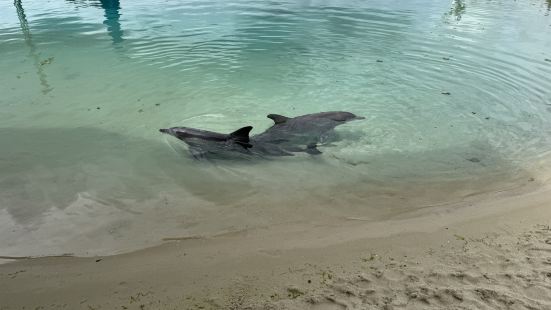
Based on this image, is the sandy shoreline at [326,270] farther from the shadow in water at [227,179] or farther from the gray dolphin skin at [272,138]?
the gray dolphin skin at [272,138]

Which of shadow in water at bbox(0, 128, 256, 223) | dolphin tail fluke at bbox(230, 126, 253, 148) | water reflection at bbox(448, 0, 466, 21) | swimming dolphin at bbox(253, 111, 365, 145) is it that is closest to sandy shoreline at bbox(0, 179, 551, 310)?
shadow in water at bbox(0, 128, 256, 223)

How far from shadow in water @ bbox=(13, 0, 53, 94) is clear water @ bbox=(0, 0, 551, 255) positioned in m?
0.12

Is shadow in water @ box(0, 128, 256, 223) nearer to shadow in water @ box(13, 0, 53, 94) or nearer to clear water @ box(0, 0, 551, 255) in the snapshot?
clear water @ box(0, 0, 551, 255)

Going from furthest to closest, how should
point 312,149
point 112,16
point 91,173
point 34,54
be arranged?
point 112,16 < point 34,54 < point 312,149 < point 91,173

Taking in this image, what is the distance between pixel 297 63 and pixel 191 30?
669 centimetres

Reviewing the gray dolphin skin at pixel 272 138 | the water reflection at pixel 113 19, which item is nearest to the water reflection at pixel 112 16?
the water reflection at pixel 113 19

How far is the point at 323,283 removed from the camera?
178 inches

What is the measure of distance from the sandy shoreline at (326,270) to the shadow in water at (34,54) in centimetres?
851

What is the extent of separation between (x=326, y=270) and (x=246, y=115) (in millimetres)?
6128

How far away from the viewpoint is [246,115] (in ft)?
33.9

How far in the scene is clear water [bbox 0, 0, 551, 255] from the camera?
6.43 meters

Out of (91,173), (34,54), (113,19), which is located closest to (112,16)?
(113,19)

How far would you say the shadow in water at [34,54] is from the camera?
476 inches

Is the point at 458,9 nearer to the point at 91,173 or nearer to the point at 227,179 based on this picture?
the point at 227,179
